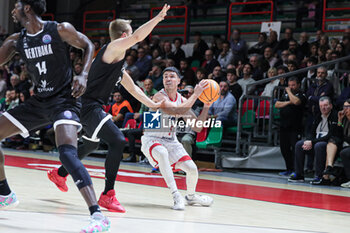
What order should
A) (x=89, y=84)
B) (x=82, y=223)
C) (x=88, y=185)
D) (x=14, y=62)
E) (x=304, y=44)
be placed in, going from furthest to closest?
(x=14, y=62) → (x=304, y=44) → (x=89, y=84) → (x=82, y=223) → (x=88, y=185)

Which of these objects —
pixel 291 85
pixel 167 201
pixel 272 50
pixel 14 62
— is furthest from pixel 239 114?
pixel 14 62

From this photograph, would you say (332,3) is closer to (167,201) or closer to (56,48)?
(167,201)

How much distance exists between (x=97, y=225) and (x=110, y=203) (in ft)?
3.44

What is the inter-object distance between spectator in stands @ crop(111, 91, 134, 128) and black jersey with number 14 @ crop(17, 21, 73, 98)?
6.87 metres

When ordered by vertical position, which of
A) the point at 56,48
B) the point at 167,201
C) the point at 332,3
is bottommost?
the point at 167,201

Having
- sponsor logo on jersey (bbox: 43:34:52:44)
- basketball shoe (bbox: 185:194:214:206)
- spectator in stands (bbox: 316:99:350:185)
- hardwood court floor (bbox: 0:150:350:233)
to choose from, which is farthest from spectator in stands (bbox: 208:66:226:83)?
sponsor logo on jersey (bbox: 43:34:52:44)

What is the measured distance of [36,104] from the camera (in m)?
3.64

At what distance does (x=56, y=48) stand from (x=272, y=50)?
7.74m

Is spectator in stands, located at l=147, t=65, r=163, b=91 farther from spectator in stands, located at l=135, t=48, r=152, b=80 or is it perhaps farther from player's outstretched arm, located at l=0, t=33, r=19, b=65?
player's outstretched arm, located at l=0, t=33, r=19, b=65

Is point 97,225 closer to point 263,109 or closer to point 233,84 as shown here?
point 263,109

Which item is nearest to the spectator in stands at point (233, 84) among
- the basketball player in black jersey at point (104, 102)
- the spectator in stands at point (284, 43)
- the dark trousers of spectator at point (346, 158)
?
the spectator in stands at point (284, 43)

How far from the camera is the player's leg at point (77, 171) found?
3141 mm

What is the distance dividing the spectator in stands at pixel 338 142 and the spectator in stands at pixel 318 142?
9 centimetres

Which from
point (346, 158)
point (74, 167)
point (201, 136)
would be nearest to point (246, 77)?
point (201, 136)
